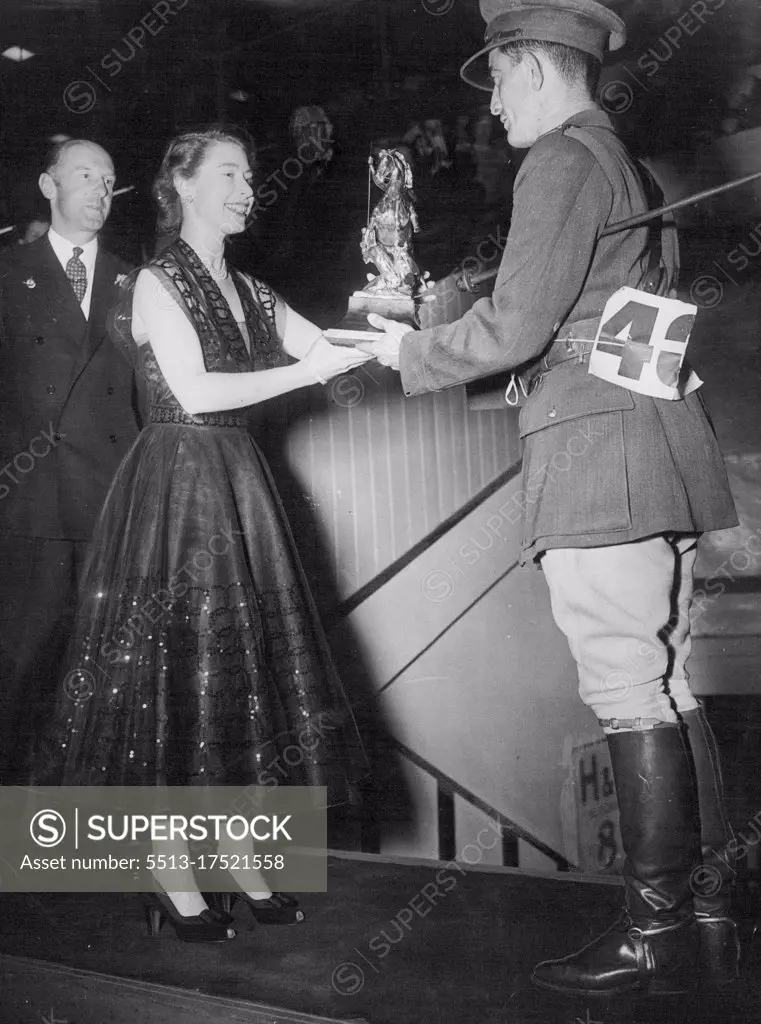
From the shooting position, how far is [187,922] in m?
2.25

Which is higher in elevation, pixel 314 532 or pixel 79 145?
pixel 79 145

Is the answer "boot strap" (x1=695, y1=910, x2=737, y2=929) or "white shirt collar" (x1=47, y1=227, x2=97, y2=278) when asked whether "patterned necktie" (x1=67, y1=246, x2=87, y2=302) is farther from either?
"boot strap" (x1=695, y1=910, x2=737, y2=929)

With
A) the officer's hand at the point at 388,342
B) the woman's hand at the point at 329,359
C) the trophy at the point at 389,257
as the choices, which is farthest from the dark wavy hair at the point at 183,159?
the officer's hand at the point at 388,342

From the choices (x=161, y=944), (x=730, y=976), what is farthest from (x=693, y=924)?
(x=161, y=944)

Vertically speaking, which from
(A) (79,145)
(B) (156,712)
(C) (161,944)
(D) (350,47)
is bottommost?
(C) (161,944)

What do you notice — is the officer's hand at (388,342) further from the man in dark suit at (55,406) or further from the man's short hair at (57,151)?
the man's short hair at (57,151)

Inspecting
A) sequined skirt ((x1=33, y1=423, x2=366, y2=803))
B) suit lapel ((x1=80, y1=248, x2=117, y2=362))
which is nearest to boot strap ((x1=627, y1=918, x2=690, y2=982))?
sequined skirt ((x1=33, y1=423, x2=366, y2=803))

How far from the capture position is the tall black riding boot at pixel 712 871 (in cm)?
185

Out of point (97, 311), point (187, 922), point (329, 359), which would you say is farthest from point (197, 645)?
point (97, 311)

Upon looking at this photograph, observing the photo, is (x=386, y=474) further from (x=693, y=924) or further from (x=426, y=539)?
(x=693, y=924)

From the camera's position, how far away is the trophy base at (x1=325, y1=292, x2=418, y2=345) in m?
2.32

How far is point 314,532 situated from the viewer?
307cm

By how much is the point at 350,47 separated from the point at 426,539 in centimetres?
155

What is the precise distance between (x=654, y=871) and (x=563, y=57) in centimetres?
157
